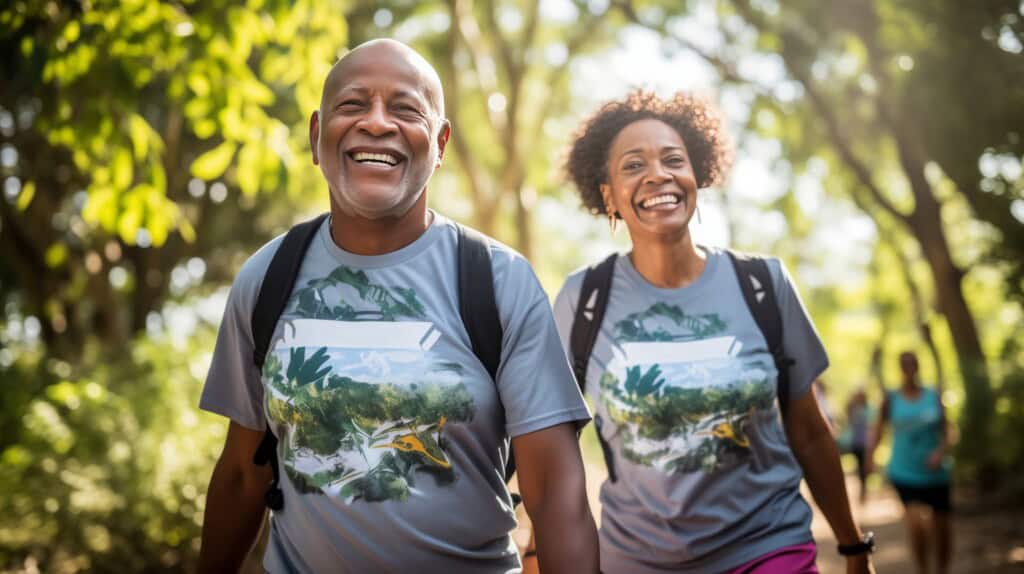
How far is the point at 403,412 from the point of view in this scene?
2.23 m

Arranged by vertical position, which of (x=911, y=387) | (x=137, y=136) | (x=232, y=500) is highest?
(x=137, y=136)

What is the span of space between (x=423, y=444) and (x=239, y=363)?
1.98ft

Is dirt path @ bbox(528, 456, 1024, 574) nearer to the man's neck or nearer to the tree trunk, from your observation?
the tree trunk

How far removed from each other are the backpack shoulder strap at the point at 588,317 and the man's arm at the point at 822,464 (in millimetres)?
773

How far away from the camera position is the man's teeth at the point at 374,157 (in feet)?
7.89

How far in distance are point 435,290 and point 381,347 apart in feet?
0.66

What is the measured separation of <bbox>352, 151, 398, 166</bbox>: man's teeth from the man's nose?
51 mm

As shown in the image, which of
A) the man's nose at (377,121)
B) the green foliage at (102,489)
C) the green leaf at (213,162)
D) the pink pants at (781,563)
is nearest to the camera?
the man's nose at (377,121)

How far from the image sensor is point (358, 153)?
2418 mm

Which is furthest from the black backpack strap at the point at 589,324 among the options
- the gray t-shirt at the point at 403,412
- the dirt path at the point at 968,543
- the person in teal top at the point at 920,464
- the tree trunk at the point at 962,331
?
the tree trunk at the point at 962,331

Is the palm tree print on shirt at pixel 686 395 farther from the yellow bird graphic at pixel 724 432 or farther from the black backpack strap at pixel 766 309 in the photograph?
the black backpack strap at pixel 766 309

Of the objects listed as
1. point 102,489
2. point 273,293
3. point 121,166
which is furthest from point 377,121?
point 102,489

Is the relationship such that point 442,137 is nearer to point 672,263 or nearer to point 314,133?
point 314,133

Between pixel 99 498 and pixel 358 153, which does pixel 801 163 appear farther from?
pixel 358 153
